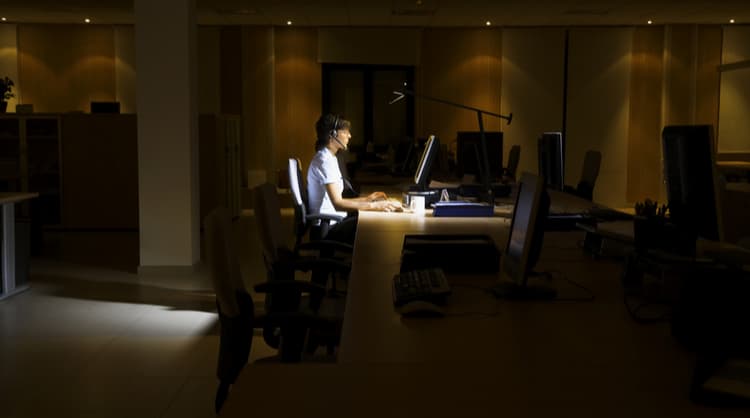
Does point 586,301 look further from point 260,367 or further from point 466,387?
point 260,367

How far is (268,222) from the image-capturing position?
13.8 feet

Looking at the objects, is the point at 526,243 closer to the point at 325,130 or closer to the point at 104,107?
the point at 325,130

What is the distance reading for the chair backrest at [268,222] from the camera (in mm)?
4148

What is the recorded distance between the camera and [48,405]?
170 inches

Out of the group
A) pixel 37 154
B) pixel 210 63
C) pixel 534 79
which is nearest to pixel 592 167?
pixel 534 79

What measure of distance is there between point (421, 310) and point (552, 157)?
4.35 m

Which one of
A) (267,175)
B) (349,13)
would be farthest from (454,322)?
(267,175)

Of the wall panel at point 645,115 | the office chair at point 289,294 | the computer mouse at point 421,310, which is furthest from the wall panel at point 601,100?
the computer mouse at point 421,310

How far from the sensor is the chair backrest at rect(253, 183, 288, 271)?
415cm

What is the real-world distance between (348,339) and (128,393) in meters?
2.48

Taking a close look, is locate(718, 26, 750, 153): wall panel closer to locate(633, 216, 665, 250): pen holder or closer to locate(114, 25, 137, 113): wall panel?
locate(114, 25, 137, 113): wall panel

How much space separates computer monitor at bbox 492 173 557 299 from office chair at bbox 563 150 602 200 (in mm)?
5816

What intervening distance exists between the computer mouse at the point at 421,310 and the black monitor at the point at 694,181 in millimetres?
1008

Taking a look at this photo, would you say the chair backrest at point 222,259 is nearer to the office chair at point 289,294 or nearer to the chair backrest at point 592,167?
the office chair at point 289,294
